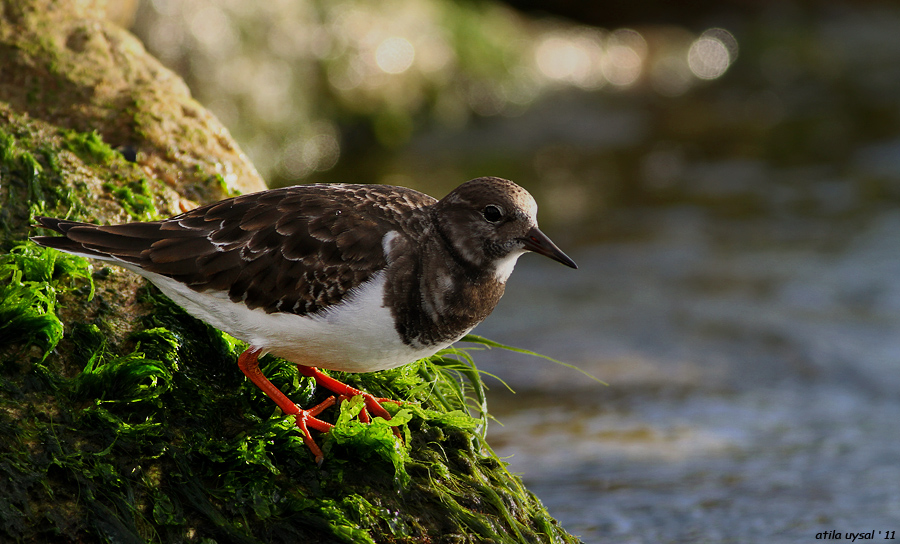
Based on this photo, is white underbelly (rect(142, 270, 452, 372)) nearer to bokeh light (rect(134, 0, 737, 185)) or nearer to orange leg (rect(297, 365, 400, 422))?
orange leg (rect(297, 365, 400, 422))

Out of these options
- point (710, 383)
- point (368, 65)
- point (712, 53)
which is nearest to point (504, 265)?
point (710, 383)

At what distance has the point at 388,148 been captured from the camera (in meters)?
14.8

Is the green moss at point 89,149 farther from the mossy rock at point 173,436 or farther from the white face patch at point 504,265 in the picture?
the white face patch at point 504,265

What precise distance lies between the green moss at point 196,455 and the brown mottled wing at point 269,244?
1.26 ft

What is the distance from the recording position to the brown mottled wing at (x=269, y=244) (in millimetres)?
4242

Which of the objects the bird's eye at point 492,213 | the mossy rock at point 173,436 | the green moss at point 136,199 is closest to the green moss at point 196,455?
the mossy rock at point 173,436

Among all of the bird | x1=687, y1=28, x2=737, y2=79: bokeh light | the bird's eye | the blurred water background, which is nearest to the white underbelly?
the bird

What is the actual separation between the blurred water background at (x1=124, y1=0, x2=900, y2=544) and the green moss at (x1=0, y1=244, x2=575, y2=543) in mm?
1941

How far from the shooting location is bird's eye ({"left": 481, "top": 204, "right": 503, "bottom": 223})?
441cm

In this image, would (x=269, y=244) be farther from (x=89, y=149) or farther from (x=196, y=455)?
(x=89, y=149)

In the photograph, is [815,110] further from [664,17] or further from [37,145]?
[37,145]

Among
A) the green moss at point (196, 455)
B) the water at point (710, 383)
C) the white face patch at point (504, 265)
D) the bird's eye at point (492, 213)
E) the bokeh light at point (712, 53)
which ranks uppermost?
the bokeh light at point (712, 53)

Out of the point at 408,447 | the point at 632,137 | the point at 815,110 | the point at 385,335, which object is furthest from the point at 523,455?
the point at 815,110

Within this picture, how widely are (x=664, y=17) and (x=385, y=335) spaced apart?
18115 mm
